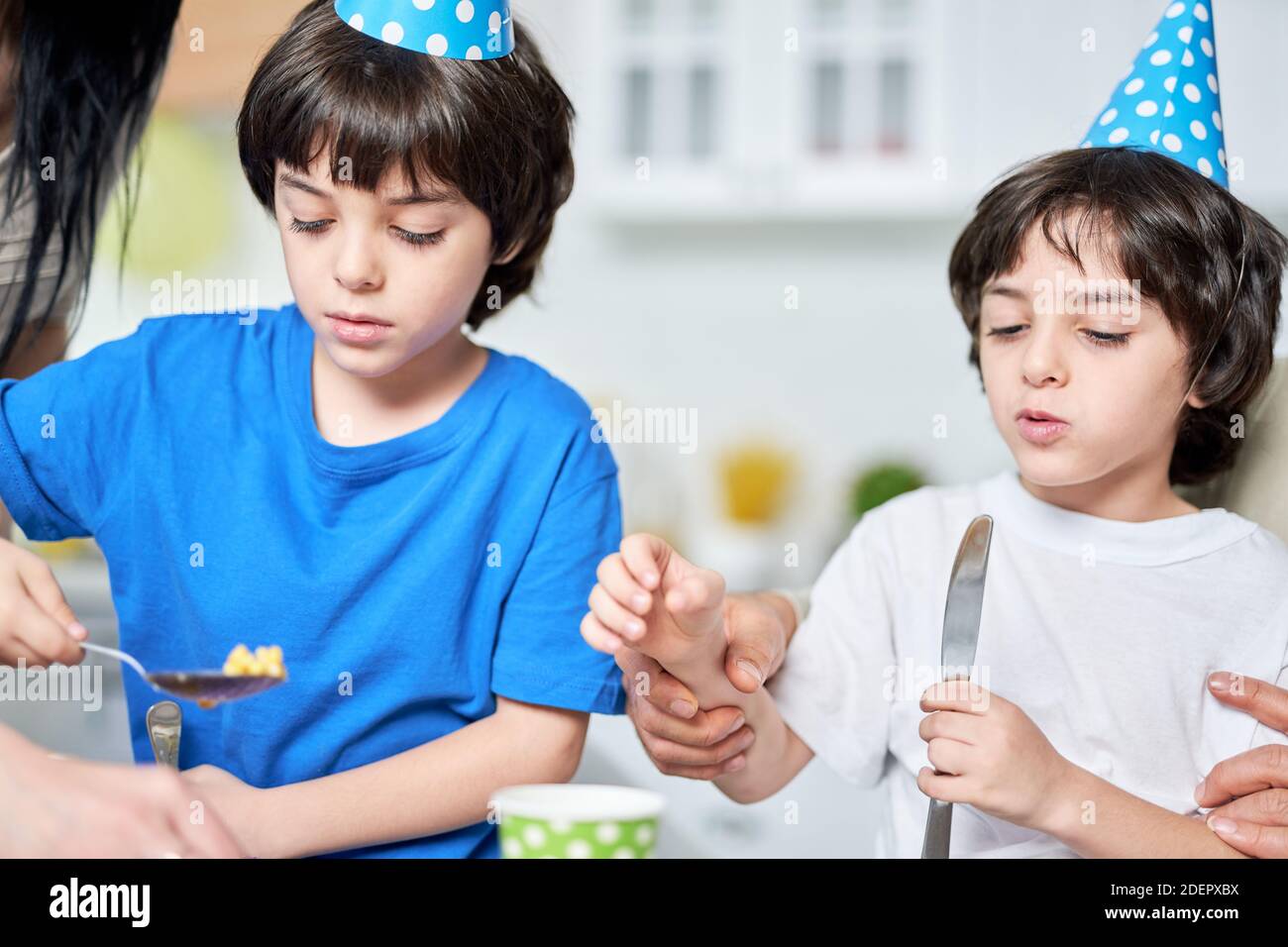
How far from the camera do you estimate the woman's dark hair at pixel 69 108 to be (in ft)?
3.89

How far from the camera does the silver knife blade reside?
832mm

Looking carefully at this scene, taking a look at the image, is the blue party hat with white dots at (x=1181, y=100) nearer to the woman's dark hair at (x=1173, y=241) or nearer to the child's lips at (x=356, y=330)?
the woman's dark hair at (x=1173, y=241)

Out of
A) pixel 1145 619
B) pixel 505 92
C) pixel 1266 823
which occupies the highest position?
pixel 505 92

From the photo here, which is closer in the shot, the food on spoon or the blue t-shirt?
the food on spoon

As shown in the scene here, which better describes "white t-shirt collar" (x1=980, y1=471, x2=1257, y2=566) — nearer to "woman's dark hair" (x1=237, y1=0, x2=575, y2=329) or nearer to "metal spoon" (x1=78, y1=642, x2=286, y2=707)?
"woman's dark hair" (x1=237, y1=0, x2=575, y2=329)

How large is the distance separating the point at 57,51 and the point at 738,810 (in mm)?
1159

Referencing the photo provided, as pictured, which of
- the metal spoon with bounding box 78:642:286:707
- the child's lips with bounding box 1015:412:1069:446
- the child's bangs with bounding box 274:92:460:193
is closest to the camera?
the metal spoon with bounding box 78:642:286:707

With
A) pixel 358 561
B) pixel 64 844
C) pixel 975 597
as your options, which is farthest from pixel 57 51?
pixel 975 597

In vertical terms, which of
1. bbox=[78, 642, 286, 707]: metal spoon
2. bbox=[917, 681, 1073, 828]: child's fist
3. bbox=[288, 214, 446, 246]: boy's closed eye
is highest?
bbox=[288, 214, 446, 246]: boy's closed eye

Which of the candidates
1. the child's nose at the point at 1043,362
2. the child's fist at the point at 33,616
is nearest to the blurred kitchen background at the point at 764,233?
the child's nose at the point at 1043,362

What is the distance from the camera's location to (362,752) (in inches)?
41.4

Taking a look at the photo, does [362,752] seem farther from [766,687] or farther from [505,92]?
[505,92]

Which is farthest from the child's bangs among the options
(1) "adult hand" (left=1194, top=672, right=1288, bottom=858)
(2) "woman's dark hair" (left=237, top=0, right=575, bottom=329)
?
(1) "adult hand" (left=1194, top=672, right=1288, bottom=858)

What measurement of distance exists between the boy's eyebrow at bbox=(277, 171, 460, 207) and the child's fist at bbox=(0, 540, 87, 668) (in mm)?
321
